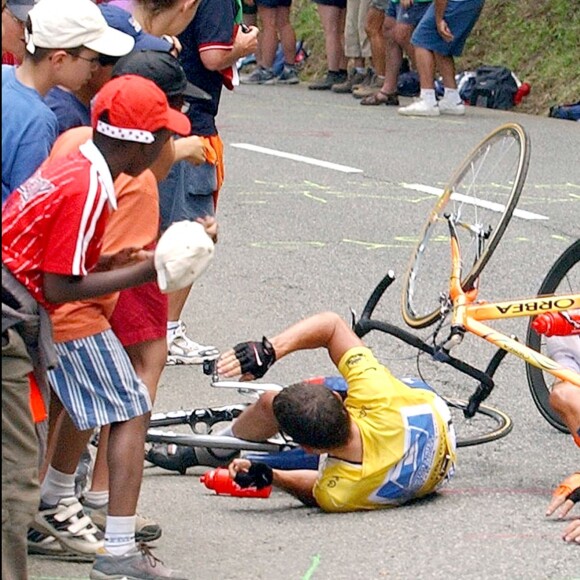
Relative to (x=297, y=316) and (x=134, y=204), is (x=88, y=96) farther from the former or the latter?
(x=297, y=316)

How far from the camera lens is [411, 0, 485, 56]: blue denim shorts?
1410cm

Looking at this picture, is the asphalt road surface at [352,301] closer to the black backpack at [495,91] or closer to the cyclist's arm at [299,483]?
the cyclist's arm at [299,483]

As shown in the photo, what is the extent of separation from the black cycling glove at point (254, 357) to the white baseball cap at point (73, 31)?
45.9 inches

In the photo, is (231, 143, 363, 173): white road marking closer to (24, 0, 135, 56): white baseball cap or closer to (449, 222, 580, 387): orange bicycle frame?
(449, 222, 580, 387): orange bicycle frame

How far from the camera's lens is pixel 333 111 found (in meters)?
15.0

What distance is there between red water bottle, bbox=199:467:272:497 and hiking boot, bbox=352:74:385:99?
11206mm

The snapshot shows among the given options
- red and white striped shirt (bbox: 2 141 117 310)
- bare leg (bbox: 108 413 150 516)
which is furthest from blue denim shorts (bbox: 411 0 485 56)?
red and white striped shirt (bbox: 2 141 117 310)

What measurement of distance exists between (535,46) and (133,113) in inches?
543

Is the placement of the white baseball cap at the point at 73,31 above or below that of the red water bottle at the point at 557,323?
above

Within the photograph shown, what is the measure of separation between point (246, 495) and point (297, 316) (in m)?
2.51

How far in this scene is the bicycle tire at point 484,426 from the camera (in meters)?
5.45

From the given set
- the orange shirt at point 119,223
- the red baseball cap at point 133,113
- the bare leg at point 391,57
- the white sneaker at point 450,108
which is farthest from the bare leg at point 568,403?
the bare leg at point 391,57

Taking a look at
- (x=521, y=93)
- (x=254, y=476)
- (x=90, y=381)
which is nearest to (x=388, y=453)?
(x=254, y=476)

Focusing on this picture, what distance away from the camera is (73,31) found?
14.0ft
